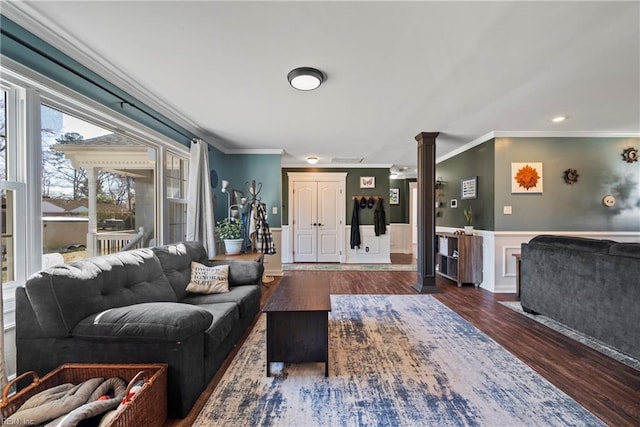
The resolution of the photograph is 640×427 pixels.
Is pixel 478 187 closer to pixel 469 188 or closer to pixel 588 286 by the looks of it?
pixel 469 188

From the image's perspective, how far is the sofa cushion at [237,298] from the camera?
7.84ft

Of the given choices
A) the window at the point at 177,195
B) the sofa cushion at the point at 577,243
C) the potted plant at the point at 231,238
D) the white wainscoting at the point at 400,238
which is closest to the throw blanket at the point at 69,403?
the window at the point at 177,195

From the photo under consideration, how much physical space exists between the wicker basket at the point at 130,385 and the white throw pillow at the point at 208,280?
3.59ft

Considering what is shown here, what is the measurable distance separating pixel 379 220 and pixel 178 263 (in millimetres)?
4682

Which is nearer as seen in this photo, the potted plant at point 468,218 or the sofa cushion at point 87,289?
the sofa cushion at point 87,289

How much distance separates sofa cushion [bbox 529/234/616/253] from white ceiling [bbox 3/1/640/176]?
1.37m

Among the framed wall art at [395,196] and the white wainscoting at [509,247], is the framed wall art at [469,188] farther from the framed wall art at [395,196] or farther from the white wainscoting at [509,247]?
the framed wall art at [395,196]

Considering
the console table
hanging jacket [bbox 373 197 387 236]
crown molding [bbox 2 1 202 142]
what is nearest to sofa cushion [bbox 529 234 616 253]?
the console table

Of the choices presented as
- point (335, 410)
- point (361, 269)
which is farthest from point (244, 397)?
point (361, 269)

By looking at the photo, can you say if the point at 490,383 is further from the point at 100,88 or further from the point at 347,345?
the point at 100,88

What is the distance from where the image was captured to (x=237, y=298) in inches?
95.8

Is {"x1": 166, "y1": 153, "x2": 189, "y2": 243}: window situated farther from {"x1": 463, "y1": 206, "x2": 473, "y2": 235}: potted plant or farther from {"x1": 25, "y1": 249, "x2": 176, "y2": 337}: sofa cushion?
{"x1": 463, "y1": 206, "x2": 473, "y2": 235}: potted plant

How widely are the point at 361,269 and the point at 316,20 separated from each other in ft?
15.6

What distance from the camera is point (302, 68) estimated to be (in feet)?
7.11
